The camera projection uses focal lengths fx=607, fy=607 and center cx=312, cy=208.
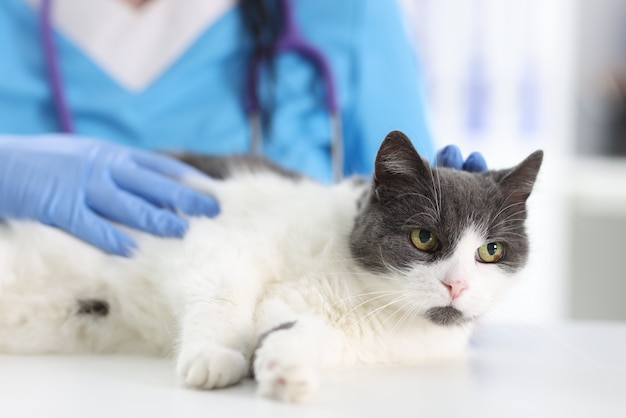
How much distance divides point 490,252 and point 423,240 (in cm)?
12

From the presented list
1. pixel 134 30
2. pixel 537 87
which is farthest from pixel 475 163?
pixel 537 87

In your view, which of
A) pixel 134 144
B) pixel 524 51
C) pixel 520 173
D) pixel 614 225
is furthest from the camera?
pixel 524 51

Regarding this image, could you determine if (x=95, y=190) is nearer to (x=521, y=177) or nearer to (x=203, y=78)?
(x=203, y=78)

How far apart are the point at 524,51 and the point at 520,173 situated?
2.65 meters

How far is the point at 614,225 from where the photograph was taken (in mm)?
3021

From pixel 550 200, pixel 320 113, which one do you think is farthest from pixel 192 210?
pixel 550 200

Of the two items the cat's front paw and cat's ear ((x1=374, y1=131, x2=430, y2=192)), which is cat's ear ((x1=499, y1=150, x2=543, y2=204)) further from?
the cat's front paw

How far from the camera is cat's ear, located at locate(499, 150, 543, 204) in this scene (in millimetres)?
1058

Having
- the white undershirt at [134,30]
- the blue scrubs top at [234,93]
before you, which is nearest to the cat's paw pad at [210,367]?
the blue scrubs top at [234,93]

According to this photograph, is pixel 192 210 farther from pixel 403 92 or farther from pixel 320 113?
pixel 403 92

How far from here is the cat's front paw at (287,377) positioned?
76 centimetres

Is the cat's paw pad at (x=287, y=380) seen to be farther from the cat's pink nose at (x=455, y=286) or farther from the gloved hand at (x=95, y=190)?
the gloved hand at (x=95, y=190)

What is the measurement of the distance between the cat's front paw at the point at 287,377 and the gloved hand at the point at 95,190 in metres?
0.46

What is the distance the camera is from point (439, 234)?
3.21 ft
